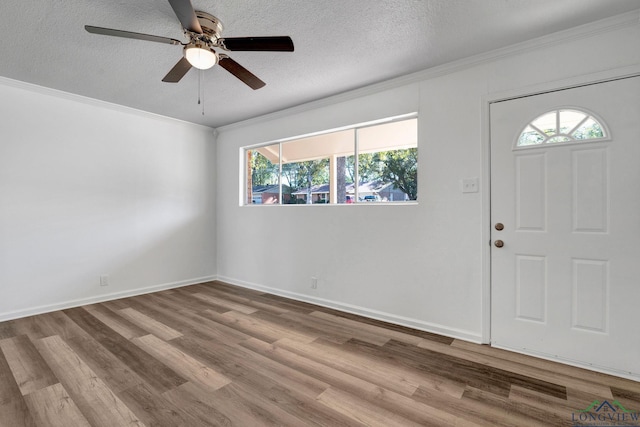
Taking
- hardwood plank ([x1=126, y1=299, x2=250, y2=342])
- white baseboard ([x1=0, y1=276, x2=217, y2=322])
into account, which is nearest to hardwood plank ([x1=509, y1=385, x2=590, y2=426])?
hardwood plank ([x1=126, y1=299, x2=250, y2=342])

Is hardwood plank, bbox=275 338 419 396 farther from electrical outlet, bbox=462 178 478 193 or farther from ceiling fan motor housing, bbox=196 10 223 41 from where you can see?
ceiling fan motor housing, bbox=196 10 223 41

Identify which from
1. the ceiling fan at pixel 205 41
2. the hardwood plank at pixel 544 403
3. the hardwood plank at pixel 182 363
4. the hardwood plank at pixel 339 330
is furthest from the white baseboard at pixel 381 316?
the ceiling fan at pixel 205 41

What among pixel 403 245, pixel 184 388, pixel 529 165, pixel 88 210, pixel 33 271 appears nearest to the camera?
pixel 184 388

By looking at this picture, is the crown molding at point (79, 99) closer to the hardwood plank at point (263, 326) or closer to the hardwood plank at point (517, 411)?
the hardwood plank at point (263, 326)

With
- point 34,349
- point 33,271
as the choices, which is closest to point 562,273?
point 34,349

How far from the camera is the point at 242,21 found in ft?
7.25

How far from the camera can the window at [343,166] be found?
3229 mm

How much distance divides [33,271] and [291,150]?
11.1 feet

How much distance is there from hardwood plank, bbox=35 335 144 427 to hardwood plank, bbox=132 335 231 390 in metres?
0.41

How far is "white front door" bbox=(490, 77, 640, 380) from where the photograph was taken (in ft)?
6.99

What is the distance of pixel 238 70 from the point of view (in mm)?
2340

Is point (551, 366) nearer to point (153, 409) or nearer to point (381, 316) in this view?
point (381, 316)

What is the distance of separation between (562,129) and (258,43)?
7.94ft

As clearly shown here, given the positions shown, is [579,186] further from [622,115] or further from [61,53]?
[61,53]
